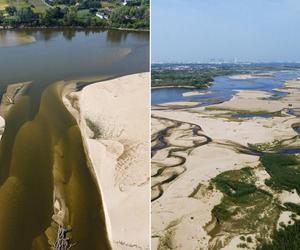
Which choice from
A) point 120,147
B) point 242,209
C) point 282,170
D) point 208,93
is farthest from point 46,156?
point 208,93

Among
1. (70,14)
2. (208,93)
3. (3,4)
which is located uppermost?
(3,4)

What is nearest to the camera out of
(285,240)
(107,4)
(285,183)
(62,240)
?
(62,240)

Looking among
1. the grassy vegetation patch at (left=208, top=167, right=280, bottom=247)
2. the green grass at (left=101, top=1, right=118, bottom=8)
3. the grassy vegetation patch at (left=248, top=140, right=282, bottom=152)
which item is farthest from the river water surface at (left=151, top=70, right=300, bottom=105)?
the green grass at (left=101, top=1, right=118, bottom=8)

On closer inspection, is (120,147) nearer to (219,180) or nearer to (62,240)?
(219,180)

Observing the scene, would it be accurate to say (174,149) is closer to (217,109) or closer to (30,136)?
(30,136)

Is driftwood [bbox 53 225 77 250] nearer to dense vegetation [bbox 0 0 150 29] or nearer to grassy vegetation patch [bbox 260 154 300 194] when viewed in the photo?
grassy vegetation patch [bbox 260 154 300 194]

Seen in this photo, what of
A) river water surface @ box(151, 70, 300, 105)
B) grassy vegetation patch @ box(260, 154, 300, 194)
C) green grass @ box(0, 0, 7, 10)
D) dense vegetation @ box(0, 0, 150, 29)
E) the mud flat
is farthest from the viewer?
green grass @ box(0, 0, 7, 10)
